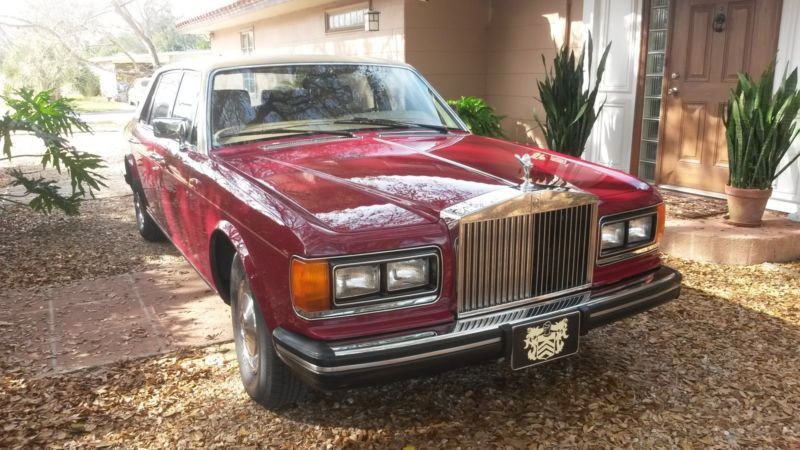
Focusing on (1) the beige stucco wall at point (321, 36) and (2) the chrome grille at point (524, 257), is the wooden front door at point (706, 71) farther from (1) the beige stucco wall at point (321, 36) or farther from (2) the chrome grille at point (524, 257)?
(2) the chrome grille at point (524, 257)

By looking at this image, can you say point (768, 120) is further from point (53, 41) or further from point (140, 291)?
point (53, 41)

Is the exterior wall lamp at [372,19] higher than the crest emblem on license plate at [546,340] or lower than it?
higher

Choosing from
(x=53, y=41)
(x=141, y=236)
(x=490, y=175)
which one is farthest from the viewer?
(x=53, y=41)

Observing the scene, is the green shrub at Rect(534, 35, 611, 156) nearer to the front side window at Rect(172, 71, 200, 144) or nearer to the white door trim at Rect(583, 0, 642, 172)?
the white door trim at Rect(583, 0, 642, 172)

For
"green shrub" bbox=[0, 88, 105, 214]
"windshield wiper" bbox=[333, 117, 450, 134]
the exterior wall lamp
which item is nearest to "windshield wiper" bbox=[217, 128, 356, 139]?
"windshield wiper" bbox=[333, 117, 450, 134]

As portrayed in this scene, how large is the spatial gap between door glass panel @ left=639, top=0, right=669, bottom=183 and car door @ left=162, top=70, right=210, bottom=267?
17.4ft

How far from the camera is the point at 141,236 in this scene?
253 inches

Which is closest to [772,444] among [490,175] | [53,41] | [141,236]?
[490,175]

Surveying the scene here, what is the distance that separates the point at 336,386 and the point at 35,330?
8.86 feet

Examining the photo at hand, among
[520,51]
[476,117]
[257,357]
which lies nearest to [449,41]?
[520,51]

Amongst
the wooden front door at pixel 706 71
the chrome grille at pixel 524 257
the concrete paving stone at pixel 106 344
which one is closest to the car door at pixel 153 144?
the concrete paving stone at pixel 106 344

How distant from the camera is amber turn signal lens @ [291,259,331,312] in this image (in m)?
2.45

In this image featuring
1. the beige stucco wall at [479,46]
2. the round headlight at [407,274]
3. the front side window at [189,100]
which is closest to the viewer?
the round headlight at [407,274]

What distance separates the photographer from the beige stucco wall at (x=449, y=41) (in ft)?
31.6
